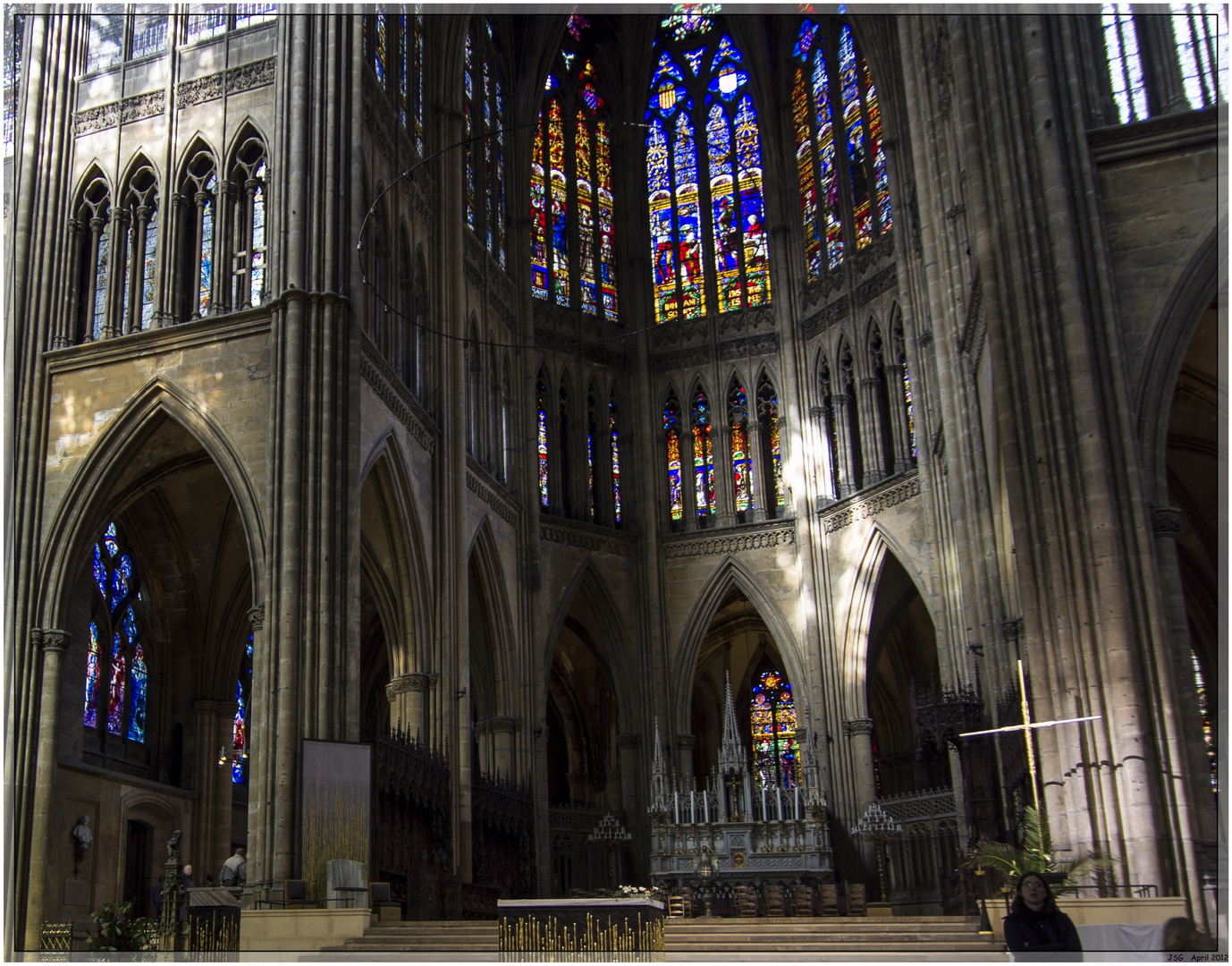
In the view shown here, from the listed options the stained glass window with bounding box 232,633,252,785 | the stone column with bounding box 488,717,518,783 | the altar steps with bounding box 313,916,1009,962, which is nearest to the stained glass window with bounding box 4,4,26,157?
the stained glass window with bounding box 232,633,252,785

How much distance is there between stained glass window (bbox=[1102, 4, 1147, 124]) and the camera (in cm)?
1659

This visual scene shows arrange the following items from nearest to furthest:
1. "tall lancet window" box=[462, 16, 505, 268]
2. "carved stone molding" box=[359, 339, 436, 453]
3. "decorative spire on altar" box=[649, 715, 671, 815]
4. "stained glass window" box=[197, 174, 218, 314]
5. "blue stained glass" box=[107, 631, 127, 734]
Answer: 1. "carved stone molding" box=[359, 339, 436, 453]
2. "stained glass window" box=[197, 174, 218, 314]
3. "blue stained glass" box=[107, 631, 127, 734]
4. "decorative spire on altar" box=[649, 715, 671, 815]
5. "tall lancet window" box=[462, 16, 505, 268]

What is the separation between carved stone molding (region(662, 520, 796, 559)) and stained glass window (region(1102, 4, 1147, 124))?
14.9 meters

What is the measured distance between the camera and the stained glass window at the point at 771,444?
31.0 meters

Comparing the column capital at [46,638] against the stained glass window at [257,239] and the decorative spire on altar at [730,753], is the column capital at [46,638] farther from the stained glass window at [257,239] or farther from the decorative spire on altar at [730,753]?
the decorative spire on altar at [730,753]

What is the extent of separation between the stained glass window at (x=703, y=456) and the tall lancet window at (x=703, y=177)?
2.47 meters

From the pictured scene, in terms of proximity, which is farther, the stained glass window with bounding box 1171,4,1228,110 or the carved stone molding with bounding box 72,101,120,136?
the carved stone molding with bounding box 72,101,120,136

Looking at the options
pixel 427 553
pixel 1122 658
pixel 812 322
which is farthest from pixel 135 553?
pixel 1122 658

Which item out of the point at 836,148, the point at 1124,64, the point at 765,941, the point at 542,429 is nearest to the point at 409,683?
the point at 765,941

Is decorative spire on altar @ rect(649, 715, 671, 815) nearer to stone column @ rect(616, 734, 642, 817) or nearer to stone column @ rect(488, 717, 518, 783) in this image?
stone column @ rect(488, 717, 518, 783)

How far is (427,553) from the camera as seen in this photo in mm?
23734

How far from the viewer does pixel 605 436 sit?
32281mm

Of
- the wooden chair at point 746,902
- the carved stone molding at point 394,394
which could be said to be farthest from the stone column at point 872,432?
the wooden chair at point 746,902

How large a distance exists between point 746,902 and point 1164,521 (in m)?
8.49
